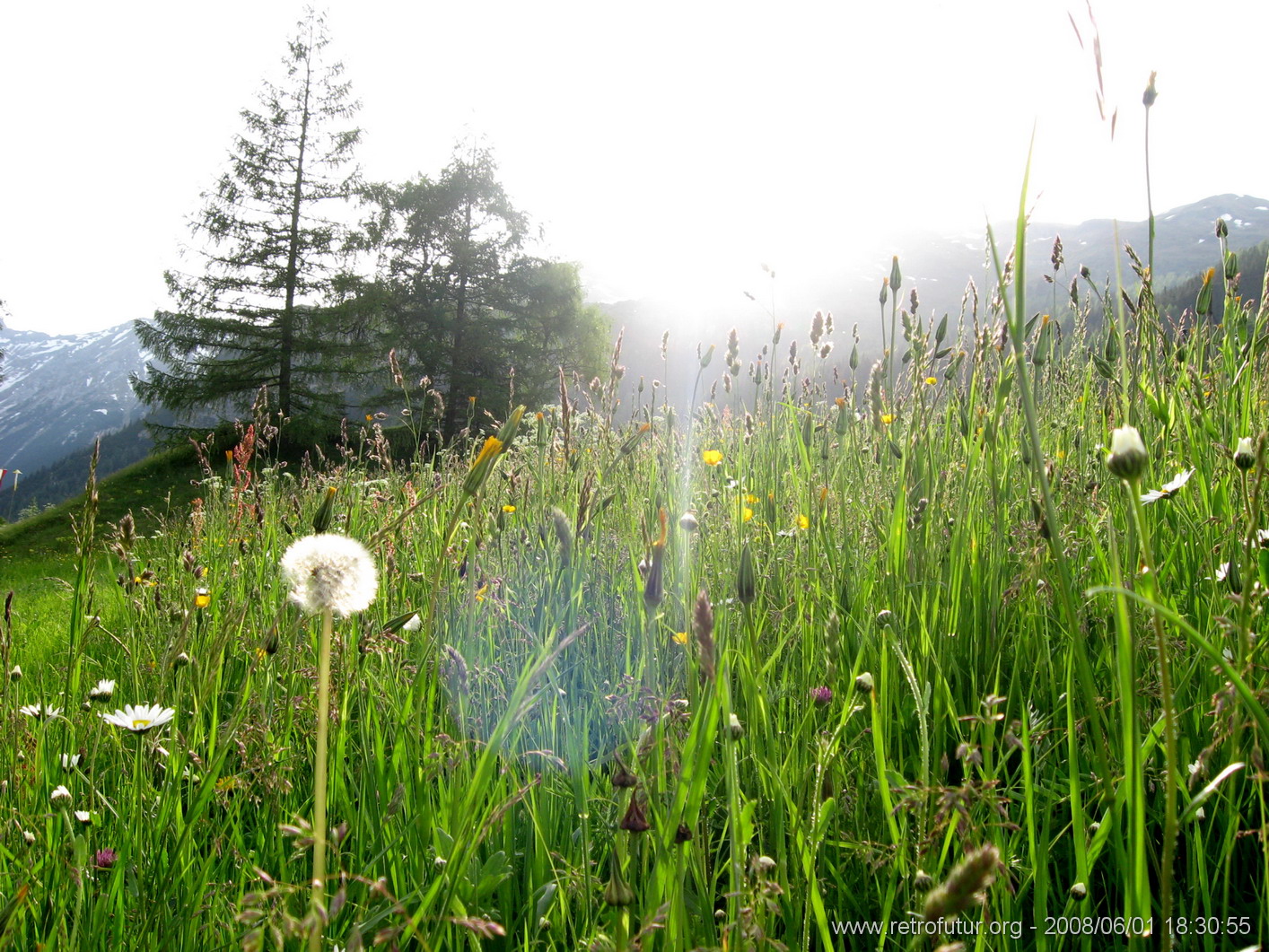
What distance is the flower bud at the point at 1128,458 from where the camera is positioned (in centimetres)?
52

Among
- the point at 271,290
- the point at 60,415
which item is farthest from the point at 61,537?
the point at 60,415

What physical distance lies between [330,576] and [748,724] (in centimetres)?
77

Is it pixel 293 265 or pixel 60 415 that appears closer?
pixel 293 265

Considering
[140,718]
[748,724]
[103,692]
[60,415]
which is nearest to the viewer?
[748,724]

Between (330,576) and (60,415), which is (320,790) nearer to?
(330,576)

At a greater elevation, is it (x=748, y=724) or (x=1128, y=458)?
(x=1128, y=458)

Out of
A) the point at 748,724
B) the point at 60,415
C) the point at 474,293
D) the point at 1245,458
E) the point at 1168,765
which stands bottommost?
the point at 748,724

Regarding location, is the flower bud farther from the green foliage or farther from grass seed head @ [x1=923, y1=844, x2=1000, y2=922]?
the green foliage

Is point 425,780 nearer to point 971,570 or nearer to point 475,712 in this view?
point 475,712

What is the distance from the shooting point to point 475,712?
57.6 inches

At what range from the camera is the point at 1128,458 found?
0.53m

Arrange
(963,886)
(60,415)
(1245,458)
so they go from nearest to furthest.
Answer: (963,886), (1245,458), (60,415)

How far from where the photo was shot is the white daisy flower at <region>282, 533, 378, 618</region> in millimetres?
584

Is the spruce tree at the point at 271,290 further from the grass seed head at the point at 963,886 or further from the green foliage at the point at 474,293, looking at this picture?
the grass seed head at the point at 963,886
